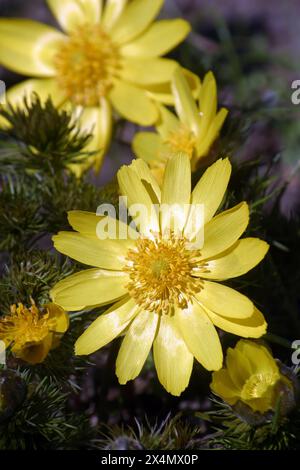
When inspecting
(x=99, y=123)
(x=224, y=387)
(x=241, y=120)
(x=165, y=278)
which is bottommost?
(x=224, y=387)

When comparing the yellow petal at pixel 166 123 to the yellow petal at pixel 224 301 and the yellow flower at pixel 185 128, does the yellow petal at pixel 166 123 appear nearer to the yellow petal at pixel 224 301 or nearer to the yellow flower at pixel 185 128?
the yellow flower at pixel 185 128

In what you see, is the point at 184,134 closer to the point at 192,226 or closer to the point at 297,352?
the point at 192,226

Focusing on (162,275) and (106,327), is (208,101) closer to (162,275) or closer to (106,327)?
(162,275)

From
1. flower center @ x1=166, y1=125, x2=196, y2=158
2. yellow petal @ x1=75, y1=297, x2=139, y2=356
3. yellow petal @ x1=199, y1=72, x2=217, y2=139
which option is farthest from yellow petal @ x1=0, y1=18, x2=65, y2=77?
yellow petal @ x1=75, y1=297, x2=139, y2=356

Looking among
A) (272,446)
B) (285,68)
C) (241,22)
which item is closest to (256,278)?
(272,446)

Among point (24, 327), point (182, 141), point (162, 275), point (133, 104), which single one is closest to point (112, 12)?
point (133, 104)

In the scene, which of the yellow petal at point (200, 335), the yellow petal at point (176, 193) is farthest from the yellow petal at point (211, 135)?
the yellow petal at point (200, 335)

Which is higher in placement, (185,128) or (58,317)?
(185,128)
